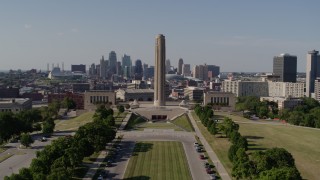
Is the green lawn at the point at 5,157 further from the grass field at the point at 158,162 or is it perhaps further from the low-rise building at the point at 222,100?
the low-rise building at the point at 222,100

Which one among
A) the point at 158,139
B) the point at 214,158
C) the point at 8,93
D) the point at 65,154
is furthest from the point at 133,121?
the point at 8,93

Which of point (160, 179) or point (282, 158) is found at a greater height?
point (282, 158)

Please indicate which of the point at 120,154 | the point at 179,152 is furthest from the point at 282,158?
the point at 120,154

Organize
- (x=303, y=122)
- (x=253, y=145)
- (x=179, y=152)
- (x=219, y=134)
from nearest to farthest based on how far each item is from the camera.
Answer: (x=179, y=152) < (x=253, y=145) < (x=219, y=134) < (x=303, y=122)

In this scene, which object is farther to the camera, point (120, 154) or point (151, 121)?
point (151, 121)

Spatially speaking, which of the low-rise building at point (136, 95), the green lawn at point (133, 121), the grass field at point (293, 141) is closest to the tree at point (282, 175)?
the grass field at point (293, 141)

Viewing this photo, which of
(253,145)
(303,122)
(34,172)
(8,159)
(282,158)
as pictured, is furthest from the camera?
(303,122)

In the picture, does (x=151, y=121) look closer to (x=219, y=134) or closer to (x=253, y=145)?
(x=219, y=134)
